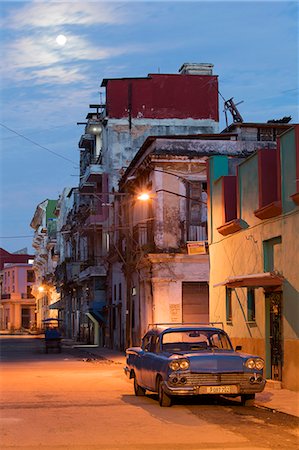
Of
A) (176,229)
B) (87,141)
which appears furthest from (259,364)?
(87,141)

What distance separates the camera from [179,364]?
51.3 ft

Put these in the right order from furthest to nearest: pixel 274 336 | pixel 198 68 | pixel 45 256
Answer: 1. pixel 45 256
2. pixel 198 68
3. pixel 274 336

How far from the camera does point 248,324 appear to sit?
2312cm

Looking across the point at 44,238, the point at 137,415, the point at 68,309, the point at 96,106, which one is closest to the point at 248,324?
the point at 137,415

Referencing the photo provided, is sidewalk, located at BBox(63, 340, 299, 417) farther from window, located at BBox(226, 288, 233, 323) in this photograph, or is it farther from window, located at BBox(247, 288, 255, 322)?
window, located at BBox(226, 288, 233, 323)

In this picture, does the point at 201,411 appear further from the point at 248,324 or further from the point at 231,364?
the point at 248,324

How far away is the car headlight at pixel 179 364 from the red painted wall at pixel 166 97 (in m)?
39.4

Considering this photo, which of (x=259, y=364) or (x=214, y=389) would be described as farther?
(x=259, y=364)

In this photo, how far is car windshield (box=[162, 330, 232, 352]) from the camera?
56.6 feet

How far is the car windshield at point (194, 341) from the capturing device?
56.6 ft

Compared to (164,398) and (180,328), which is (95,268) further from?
(164,398)

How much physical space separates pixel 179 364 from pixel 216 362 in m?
0.67

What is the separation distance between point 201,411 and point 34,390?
6.36 m

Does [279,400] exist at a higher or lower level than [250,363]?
lower
